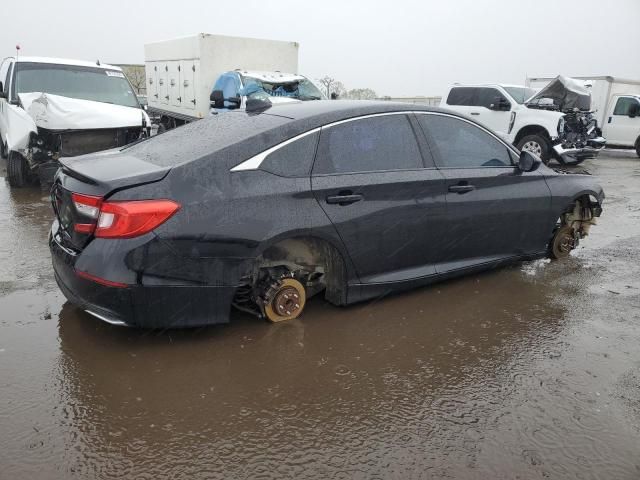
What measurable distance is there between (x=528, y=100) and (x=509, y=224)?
10.1m

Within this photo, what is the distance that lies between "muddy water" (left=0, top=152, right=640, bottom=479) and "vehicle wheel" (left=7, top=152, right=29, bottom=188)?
460cm

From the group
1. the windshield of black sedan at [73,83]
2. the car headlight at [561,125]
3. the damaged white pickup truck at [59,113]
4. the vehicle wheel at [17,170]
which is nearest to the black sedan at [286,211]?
the damaged white pickup truck at [59,113]

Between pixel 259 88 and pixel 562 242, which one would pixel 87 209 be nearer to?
pixel 562 242

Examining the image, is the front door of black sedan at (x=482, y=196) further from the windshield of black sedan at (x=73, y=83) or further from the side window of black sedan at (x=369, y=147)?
the windshield of black sedan at (x=73, y=83)

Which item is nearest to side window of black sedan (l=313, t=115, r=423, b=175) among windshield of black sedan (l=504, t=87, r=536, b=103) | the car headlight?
the car headlight

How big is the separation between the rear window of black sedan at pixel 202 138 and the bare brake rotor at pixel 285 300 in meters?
0.99

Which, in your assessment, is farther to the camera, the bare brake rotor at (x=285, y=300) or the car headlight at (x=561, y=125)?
the car headlight at (x=561, y=125)

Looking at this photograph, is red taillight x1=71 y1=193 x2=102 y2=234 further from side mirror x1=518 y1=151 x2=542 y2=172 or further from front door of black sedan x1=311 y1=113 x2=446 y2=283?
side mirror x1=518 y1=151 x2=542 y2=172

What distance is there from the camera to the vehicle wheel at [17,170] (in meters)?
8.22

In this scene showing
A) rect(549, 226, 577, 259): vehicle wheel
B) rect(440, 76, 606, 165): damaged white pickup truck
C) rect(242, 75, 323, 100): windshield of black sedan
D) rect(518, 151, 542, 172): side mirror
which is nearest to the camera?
rect(518, 151, 542, 172): side mirror

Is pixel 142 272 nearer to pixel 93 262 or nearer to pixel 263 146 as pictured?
pixel 93 262

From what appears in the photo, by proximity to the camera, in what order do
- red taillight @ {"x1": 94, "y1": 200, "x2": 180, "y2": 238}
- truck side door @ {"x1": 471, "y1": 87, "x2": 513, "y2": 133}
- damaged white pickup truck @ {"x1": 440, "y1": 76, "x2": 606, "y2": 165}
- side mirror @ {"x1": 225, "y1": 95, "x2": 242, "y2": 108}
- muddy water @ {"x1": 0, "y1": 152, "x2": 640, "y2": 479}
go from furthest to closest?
truck side door @ {"x1": 471, "y1": 87, "x2": 513, "y2": 133} < damaged white pickup truck @ {"x1": 440, "y1": 76, "x2": 606, "y2": 165} < side mirror @ {"x1": 225, "y1": 95, "x2": 242, "y2": 108} < red taillight @ {"x1": 94, "y1": 200, "x2": 180, "y2": 238} < muddy water @ {"x1": 0, "y1": 152, "x2": 640, "y2": 479}

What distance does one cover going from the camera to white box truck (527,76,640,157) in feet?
54.5

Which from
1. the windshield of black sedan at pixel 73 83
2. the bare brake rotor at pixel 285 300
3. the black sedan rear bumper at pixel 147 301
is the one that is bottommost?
the bare brake rotor at pixel 285 300
